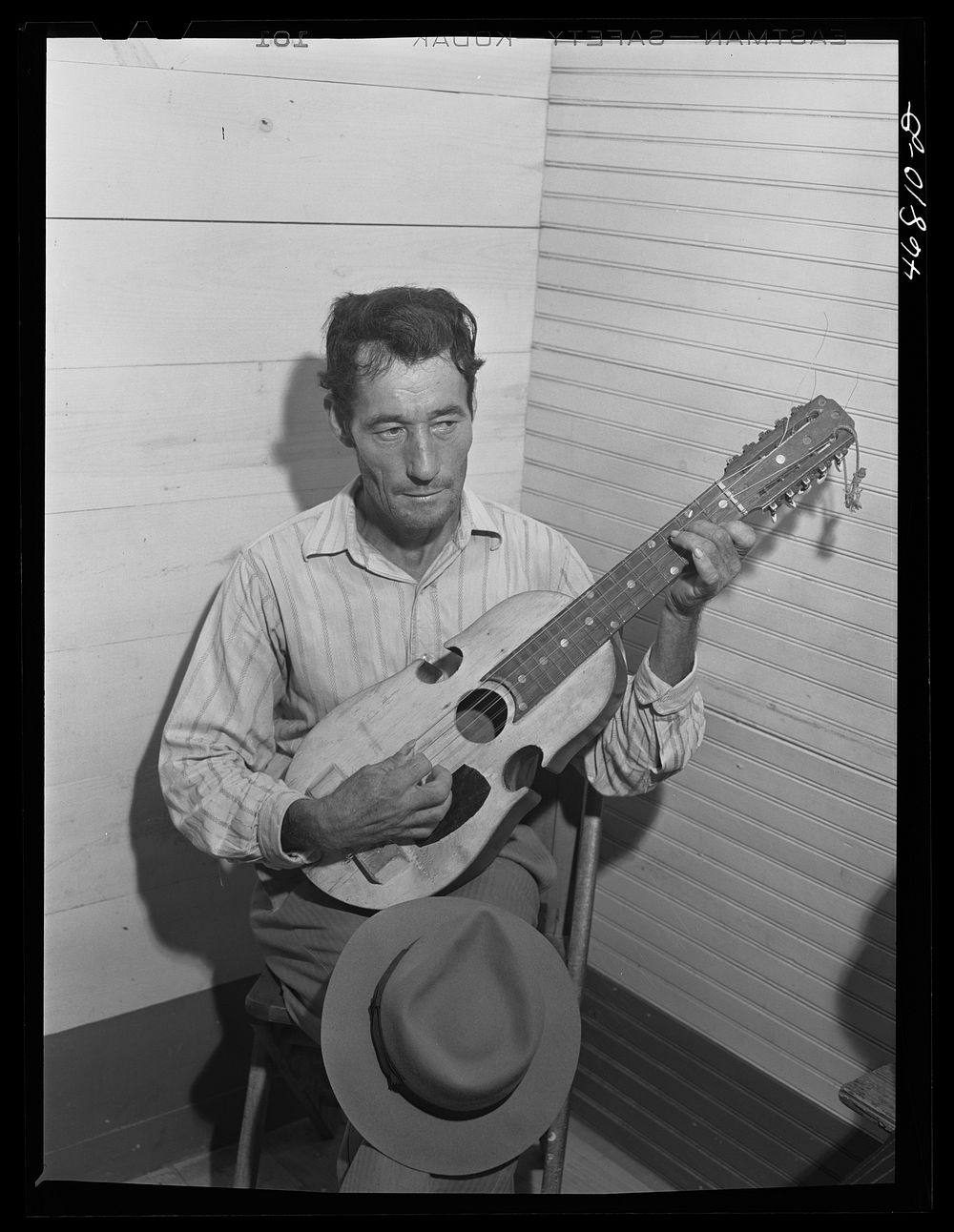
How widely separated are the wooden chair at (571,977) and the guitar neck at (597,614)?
0.90ft

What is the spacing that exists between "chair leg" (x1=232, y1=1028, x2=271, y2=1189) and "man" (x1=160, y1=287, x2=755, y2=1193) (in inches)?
6.3

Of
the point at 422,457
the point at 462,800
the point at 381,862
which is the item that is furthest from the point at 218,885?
the point at 422,457

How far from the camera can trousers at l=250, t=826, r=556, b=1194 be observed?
236 centimetres

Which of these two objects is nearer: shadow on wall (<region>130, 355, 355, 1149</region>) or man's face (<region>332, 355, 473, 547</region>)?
man's face (<region>332, 355, 473, 547</region>)

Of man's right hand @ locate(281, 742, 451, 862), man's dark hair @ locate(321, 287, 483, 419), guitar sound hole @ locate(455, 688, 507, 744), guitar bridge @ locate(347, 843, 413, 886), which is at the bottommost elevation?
guitar bridge @ locate(347, 843, 413, 886)

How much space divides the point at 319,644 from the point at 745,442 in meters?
0.79

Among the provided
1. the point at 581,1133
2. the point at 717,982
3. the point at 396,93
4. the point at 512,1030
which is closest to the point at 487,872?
the point at 512,1030

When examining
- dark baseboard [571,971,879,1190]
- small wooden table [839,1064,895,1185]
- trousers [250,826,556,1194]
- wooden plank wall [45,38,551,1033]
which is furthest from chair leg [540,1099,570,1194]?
wooden plank wall [45,38,551,1033]

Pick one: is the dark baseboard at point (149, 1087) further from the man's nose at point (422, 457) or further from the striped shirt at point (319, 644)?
the man's nose at point (422, 457)

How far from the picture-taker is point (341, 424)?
7.93 feet

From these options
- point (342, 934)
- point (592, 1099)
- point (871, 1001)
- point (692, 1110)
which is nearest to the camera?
point (342, 934)

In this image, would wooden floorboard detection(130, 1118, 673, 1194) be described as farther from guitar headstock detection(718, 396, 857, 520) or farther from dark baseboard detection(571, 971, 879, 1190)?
guitar headstock detection(718, 396, 857, 520)

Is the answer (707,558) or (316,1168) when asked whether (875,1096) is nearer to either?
(707,558)

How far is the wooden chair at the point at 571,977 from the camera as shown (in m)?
2.59
